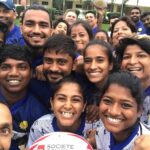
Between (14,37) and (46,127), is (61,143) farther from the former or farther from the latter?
(14,37)

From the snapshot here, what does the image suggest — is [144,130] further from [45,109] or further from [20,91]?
[20,91]

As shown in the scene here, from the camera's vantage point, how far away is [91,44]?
3947 mm

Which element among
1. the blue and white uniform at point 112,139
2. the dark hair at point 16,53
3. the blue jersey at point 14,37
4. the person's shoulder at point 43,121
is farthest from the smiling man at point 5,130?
the blue jersey at point 14,37

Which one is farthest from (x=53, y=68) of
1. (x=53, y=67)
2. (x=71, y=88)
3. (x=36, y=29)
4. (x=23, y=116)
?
(x=36, y=29)

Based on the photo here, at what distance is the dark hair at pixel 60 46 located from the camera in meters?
3.76

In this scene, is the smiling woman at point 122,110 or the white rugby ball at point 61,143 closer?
the white rugby ball at point 61,143

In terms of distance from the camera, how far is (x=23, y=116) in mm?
3525

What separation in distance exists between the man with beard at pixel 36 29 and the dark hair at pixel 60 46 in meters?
0.24

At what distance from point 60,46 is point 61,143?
1371 millimetres

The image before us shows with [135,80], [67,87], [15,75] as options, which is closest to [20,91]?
[15,75]

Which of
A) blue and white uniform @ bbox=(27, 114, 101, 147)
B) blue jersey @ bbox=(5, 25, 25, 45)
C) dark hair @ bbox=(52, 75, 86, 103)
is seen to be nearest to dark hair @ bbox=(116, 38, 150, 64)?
dark hair @ bbox=(52, 75, 86, 103)

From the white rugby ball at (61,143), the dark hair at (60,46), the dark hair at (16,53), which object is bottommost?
the white rugby ball at (61,143)

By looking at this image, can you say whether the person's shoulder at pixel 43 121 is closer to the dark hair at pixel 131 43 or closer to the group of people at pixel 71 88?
the group of people at pixel 71 88

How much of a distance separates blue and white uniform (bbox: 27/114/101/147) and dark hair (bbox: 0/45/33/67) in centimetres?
67
